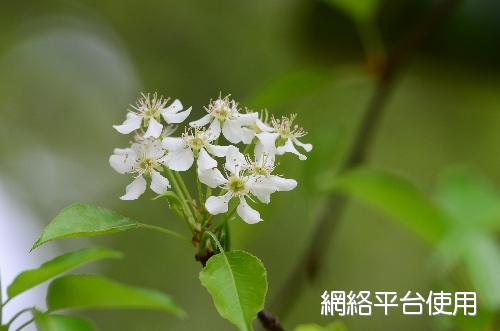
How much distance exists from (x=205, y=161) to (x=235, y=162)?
4 cm

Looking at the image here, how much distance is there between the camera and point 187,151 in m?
0.84

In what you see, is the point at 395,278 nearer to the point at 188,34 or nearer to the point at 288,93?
the point at 188,34

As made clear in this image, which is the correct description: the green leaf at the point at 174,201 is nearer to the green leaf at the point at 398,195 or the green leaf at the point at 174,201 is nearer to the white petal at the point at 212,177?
the white petal at the point at 212,177

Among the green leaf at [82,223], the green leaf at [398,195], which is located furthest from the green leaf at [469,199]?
the green leaf at [82,223]

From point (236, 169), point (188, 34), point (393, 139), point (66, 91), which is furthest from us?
point (66, 91)

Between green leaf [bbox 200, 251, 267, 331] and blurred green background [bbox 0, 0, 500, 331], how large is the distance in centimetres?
199

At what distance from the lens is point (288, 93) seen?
1.67 meters

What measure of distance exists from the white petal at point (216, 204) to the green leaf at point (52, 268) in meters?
0.14

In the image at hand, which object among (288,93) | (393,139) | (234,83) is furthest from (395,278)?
(288,93)

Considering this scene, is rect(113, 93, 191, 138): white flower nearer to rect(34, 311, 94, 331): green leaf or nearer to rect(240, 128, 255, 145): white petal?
rect(240, 128, 255, 145): white petal

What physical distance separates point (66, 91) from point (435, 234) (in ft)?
12.8

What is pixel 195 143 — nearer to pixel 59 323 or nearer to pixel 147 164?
pixel 147 164

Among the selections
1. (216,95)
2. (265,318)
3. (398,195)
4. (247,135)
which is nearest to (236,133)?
(247,135)

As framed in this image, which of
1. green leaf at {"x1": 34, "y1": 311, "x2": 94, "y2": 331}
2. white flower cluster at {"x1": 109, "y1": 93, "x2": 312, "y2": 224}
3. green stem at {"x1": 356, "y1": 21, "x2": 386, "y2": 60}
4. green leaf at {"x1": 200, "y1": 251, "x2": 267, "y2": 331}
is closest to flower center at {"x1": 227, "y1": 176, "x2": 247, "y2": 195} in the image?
white flower cluster at {"x1": 109, "y1": 93, "x2": 312, "y2": 224}
